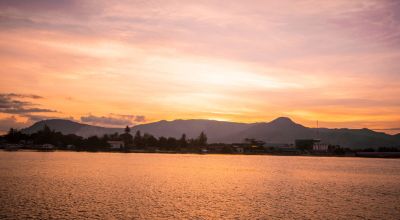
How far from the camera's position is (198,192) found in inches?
2270

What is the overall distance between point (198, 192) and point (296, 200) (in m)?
18.3

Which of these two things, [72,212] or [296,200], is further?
[296,200]

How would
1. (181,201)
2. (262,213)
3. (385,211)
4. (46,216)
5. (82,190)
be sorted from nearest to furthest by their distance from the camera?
(46,216) → (262,213) → (385,211) → (181,201) → (82,190)

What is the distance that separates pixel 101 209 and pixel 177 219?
455 inches

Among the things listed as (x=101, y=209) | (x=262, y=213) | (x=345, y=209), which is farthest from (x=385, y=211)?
(x=101, y=209)

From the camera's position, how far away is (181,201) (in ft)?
157

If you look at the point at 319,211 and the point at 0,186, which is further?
the point at 0,186

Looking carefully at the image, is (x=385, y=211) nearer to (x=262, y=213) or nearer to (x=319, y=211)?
(x=319, y=211)

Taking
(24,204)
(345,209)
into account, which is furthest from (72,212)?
(345,209)

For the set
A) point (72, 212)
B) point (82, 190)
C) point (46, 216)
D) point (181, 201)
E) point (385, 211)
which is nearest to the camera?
point (46, 216)

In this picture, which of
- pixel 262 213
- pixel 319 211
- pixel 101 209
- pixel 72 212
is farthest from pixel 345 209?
pixel 72 212

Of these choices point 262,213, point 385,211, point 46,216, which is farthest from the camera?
point 385,211

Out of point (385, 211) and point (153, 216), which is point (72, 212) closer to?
point (153, 216)

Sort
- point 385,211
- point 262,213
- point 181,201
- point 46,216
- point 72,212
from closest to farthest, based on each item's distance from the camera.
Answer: point 46,216
point 72,212
point 262,213
point 385,211
point 181,201
